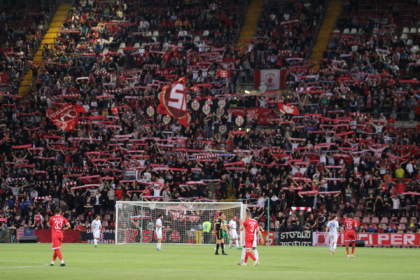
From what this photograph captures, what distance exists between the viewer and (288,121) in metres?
55.5

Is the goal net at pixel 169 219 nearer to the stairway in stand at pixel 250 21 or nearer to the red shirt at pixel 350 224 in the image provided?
the red shirt at pixel 350 224

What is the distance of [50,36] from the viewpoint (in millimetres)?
72812

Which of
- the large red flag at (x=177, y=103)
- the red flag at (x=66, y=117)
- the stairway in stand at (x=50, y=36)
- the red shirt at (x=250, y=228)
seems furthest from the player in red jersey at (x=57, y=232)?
the stairway in stand at (x=50, y=36)

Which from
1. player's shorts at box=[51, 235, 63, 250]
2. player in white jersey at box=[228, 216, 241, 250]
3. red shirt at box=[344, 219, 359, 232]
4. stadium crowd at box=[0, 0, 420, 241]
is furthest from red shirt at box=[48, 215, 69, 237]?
stadium crowd at box=[0, 0, 420, 241]

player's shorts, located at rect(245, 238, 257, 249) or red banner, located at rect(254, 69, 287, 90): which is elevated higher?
red banner, located at rect(254, 69, 287, 90)

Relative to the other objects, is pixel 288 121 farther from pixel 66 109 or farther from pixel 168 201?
pixel 66 109

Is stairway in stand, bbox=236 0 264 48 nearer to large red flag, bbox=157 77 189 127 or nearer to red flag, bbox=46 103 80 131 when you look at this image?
large red flag, bbox=157 77 189 127

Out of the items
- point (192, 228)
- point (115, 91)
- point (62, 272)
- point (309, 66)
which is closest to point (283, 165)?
point (192, 228)

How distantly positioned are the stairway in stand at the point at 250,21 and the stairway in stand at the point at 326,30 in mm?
5738

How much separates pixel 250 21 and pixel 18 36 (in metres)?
20.1

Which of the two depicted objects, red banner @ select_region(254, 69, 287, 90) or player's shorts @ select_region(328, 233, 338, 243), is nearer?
player's shorts @ select_region(328, 233, 338, 243)

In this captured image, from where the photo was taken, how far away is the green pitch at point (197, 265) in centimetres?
2572

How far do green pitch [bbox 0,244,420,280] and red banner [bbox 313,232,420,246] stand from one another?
6.24 meters

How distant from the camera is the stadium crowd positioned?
5019 cm
